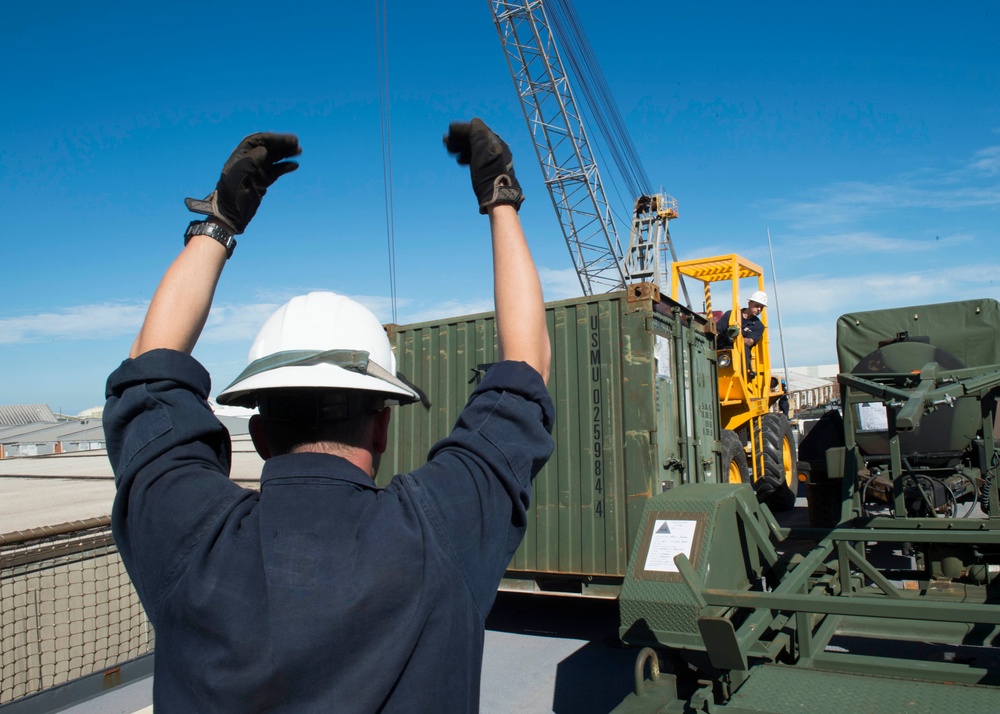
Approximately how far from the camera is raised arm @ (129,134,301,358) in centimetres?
135

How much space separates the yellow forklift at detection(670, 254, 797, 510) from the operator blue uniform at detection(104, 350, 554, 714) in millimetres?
8474

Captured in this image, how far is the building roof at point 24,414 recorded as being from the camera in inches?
1698

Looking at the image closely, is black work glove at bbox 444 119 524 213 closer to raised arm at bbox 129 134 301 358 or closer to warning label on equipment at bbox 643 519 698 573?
raised arm at bbox 129 134 301 358

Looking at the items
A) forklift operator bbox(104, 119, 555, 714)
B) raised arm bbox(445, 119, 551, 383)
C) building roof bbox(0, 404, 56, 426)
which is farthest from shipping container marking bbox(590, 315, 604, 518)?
building roof bbox(0, 404, 56, 426)

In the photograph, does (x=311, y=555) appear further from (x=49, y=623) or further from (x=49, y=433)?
(x=49, y=433)

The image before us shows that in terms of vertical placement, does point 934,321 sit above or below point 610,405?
above

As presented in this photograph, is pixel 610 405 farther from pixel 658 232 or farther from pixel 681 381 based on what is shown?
pixel 658 232

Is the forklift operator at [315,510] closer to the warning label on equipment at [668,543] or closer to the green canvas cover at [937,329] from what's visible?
the warning label on equipment at [668,543]

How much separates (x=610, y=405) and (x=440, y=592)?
16.3 ft

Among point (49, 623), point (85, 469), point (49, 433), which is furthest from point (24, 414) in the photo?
point (49, 623)

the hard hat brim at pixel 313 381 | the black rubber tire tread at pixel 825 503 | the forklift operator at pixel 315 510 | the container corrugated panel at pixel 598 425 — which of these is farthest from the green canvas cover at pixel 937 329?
the hard hat brim at pixel 313 381

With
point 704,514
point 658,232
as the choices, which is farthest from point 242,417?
point 658,232

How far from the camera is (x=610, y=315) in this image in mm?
6055

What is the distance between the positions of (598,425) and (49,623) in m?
4.48
